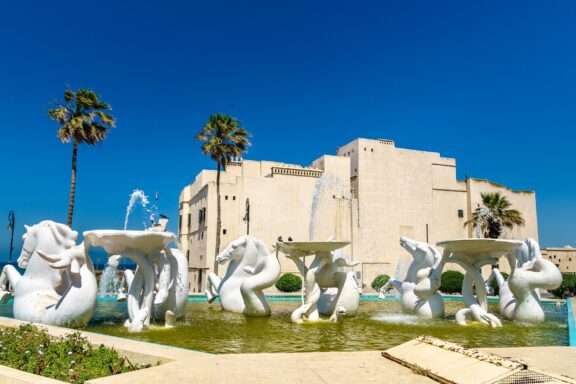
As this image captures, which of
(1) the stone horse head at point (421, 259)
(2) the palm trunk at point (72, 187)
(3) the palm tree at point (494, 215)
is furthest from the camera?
(3) the palm tree at point (494, 215)

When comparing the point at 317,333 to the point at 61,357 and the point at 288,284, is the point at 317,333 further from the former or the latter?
the point at 288,284

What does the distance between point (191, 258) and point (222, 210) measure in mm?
6491

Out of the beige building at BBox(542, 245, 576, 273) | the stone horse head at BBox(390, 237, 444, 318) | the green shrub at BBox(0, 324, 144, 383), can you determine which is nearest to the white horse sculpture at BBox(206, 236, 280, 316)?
the stone horse head at BBox(390, 237, 444, 318)

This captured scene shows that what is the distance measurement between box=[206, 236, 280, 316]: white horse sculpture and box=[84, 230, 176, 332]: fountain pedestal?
3581 millimetres

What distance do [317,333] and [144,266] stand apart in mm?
4028

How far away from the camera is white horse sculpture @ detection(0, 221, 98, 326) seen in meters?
9.90

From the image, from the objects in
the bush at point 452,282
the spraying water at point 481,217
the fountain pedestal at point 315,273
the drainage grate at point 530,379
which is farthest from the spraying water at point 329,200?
the drainage grate at point 530,379

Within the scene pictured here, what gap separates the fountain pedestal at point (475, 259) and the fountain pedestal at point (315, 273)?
2948 mm

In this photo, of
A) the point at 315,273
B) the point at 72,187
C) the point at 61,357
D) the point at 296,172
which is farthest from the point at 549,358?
the point at 296,172

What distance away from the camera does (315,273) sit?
12.9 m

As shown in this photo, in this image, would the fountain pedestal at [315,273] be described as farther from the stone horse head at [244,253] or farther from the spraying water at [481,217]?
the spraying water at [481,217]

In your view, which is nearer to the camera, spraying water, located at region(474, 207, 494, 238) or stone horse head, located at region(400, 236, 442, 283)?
stone horse head, located at region(400, 236, 442, 283)

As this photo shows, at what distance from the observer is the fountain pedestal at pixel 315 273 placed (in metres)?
12.3

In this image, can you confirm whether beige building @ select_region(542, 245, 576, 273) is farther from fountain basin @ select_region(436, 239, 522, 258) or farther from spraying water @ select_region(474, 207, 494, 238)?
fountain basin @ select_region(436, 239, 522, 258)
